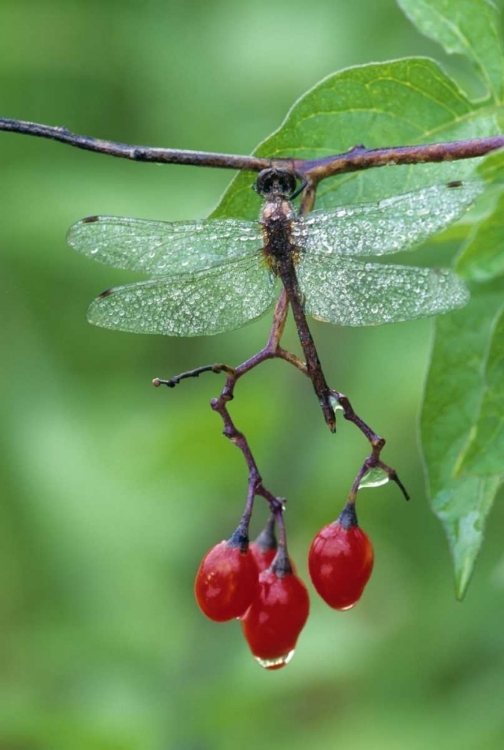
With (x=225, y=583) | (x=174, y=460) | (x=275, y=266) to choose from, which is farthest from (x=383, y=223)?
(x=174, y=460)

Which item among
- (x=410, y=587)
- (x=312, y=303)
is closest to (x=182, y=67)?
(x=410, y=587)

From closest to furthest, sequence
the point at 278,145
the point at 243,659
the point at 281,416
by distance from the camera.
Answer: the point at 278,145
the point at 243,659
the point at 281,416

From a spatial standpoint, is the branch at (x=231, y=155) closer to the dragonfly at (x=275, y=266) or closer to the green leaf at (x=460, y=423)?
the dragonfly at (x=275, y=266)

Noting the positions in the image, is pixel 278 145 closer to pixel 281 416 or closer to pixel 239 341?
pixel 281 416

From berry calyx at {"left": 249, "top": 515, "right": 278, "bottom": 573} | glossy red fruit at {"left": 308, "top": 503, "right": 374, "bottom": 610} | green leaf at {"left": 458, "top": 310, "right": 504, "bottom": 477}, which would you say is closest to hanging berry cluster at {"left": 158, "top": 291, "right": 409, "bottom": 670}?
glossy red fruit at {"left": 308, "top": 503, "right": 374, "bottom": 610}

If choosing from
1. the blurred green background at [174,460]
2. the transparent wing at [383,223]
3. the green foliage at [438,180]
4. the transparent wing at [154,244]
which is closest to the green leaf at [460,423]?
the green foliage at [438,180]

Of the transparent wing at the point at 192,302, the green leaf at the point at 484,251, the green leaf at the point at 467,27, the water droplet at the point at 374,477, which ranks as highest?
the green leaf at the point at 467,27

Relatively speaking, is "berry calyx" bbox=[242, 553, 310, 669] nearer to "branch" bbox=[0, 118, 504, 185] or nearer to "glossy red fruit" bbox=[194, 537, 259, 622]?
"glossy red fruit" bbox=[194, 537, 259, 622]
